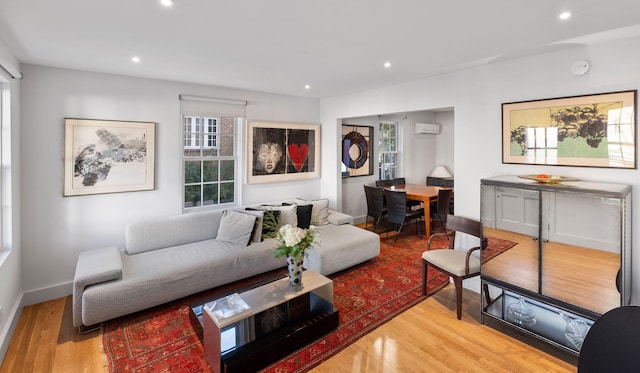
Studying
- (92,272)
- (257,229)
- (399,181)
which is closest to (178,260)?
(92,272)

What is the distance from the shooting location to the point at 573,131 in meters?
2.68

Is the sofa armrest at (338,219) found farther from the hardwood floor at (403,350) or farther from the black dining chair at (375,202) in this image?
the hardwood floor at (403,350)

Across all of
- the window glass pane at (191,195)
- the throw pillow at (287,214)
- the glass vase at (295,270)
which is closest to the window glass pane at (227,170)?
the window glass pane at (191,195)

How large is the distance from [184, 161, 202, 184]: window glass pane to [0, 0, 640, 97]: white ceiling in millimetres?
1228

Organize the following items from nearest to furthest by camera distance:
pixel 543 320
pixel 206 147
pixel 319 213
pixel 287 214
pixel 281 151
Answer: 1. pixel 543 320
2. pixel 287 214
3. pixel 206 147
4. pixel 319 213
5. pixel 281 151

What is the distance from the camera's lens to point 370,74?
3668mm

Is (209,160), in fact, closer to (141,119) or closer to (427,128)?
(141,119)

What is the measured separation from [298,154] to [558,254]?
375 cm

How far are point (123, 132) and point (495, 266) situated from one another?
417 centimetres

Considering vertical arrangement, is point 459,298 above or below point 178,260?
below

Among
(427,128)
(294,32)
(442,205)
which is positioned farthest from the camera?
(427,128)

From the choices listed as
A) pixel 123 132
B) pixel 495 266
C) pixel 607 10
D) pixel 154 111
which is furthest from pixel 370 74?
pixel 123 132

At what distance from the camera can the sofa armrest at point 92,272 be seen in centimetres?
260

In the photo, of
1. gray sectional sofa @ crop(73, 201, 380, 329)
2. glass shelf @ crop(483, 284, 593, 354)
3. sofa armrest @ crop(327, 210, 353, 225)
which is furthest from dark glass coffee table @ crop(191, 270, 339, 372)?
sofa armrest @ crop(327, 210, 353, 225)
